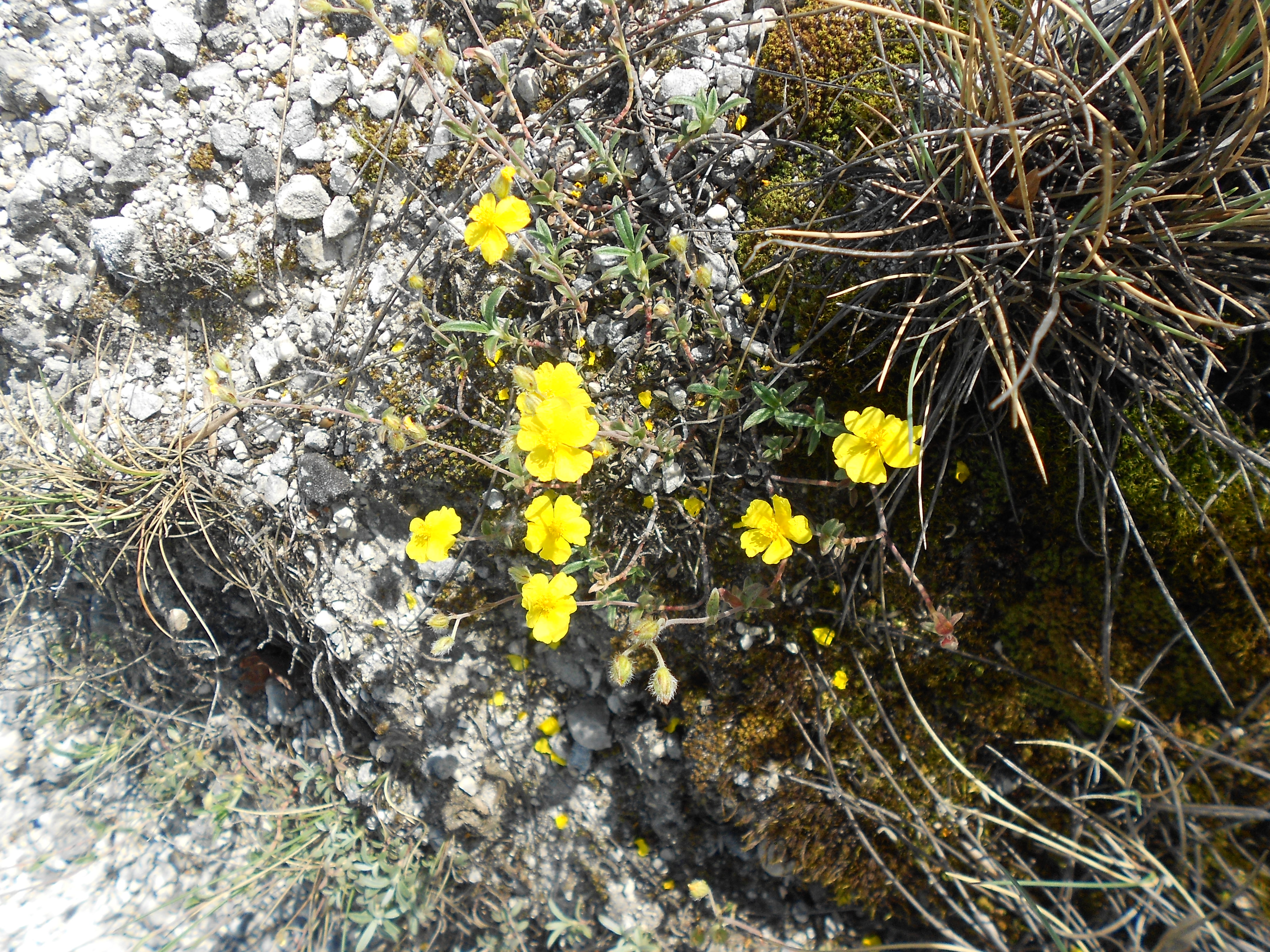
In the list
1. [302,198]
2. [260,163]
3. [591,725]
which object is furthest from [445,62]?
[591,725]

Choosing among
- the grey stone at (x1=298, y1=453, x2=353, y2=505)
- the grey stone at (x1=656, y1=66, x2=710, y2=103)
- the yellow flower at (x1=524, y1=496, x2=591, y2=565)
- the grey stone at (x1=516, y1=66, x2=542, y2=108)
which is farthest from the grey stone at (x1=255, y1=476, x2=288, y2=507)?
the grey stone at (x1=656, y1=66, x2=710, y2=103)

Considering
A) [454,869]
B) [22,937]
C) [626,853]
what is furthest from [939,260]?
[22,937]

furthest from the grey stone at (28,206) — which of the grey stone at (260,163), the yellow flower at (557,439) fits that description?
the yellow flower at (557,439)

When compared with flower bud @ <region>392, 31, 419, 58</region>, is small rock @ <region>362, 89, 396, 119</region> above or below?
below

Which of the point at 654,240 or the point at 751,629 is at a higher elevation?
the point at 654,240

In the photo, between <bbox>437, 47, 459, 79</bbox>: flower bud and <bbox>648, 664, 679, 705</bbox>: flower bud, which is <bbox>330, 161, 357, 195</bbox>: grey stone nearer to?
<bbox>437, 47, 459, 79</bbox>: flower bud

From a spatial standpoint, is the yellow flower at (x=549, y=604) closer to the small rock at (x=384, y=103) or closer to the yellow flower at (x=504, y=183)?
the yellow flower at (x=504, y=183)

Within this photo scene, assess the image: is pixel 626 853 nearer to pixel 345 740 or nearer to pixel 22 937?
pixel 345 740
